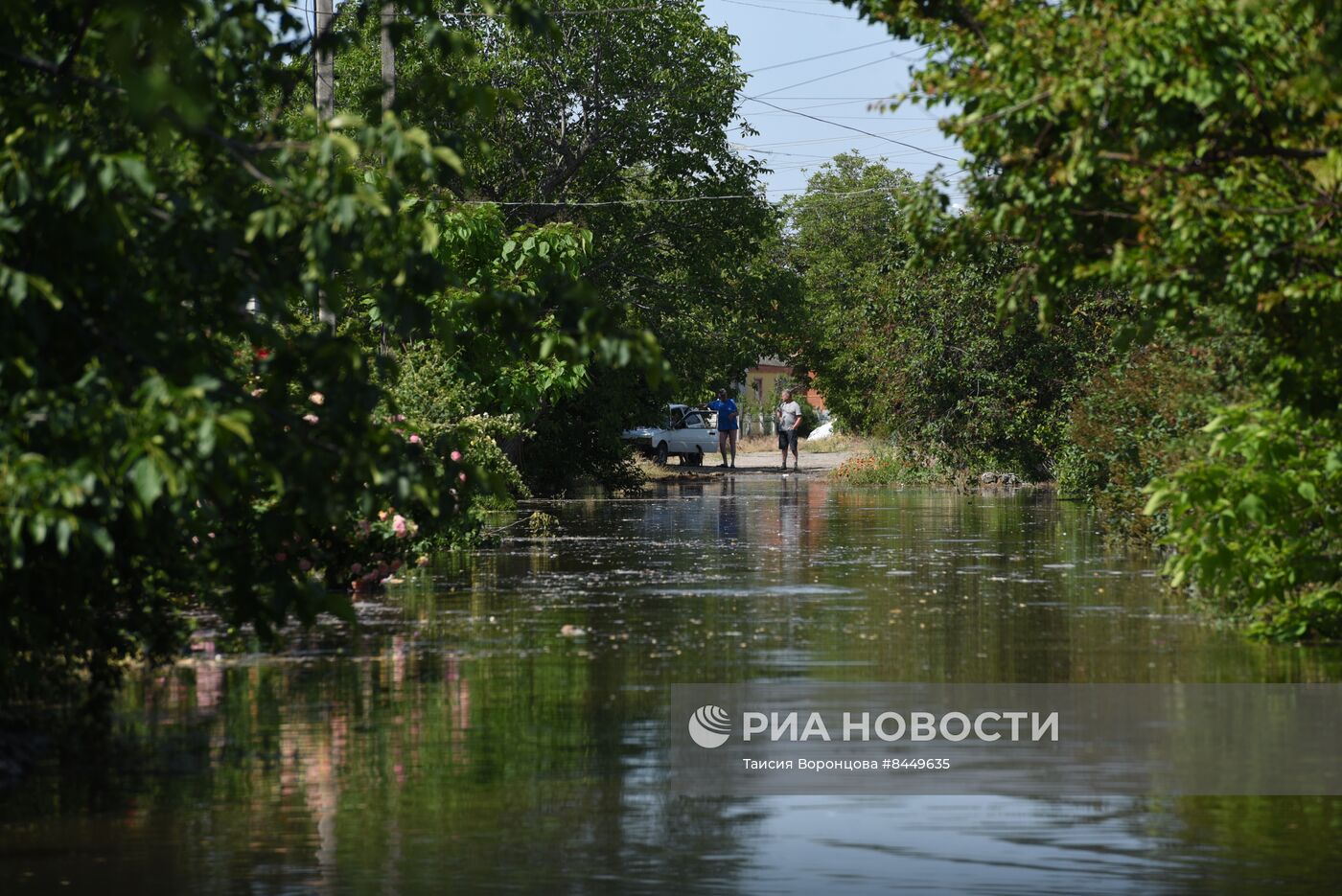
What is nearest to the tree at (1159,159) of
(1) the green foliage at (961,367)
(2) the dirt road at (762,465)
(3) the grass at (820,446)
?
(1) the green foliage at (961,367)

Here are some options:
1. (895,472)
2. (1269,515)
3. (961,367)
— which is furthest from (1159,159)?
(895,472)

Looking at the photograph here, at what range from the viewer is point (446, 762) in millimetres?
9148

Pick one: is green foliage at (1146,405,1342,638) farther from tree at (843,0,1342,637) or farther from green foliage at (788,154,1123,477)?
green foliage at (788,154,1123,477)

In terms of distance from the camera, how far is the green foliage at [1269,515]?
11641mm

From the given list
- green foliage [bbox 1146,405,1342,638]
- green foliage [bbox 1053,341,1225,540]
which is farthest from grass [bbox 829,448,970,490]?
green foliage [bbox 1146,405,1342,638]

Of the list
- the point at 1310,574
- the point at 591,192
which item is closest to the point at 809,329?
the point at 591,192

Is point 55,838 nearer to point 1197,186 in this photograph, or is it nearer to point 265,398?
point 265,398

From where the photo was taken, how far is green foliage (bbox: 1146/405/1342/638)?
11.6 m

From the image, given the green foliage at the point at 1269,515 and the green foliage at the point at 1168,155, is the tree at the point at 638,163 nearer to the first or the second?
the green foliage at the point at 1269,515

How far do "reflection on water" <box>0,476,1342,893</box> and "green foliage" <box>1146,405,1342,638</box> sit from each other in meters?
0.43

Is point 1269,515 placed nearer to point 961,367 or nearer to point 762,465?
point 961,367

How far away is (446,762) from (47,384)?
3.71 metres

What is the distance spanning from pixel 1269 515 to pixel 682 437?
1875 inches

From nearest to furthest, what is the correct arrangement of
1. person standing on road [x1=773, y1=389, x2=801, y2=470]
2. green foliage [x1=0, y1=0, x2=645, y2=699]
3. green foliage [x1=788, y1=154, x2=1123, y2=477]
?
1. green foliage [x1=0, y1=0, x2=645, y2=699]
2. green foliage [x1=788, y1=154, x2=1123, y2=477]
3. person standing on road [x1=773, y1=389, x2=801, y2=470]
